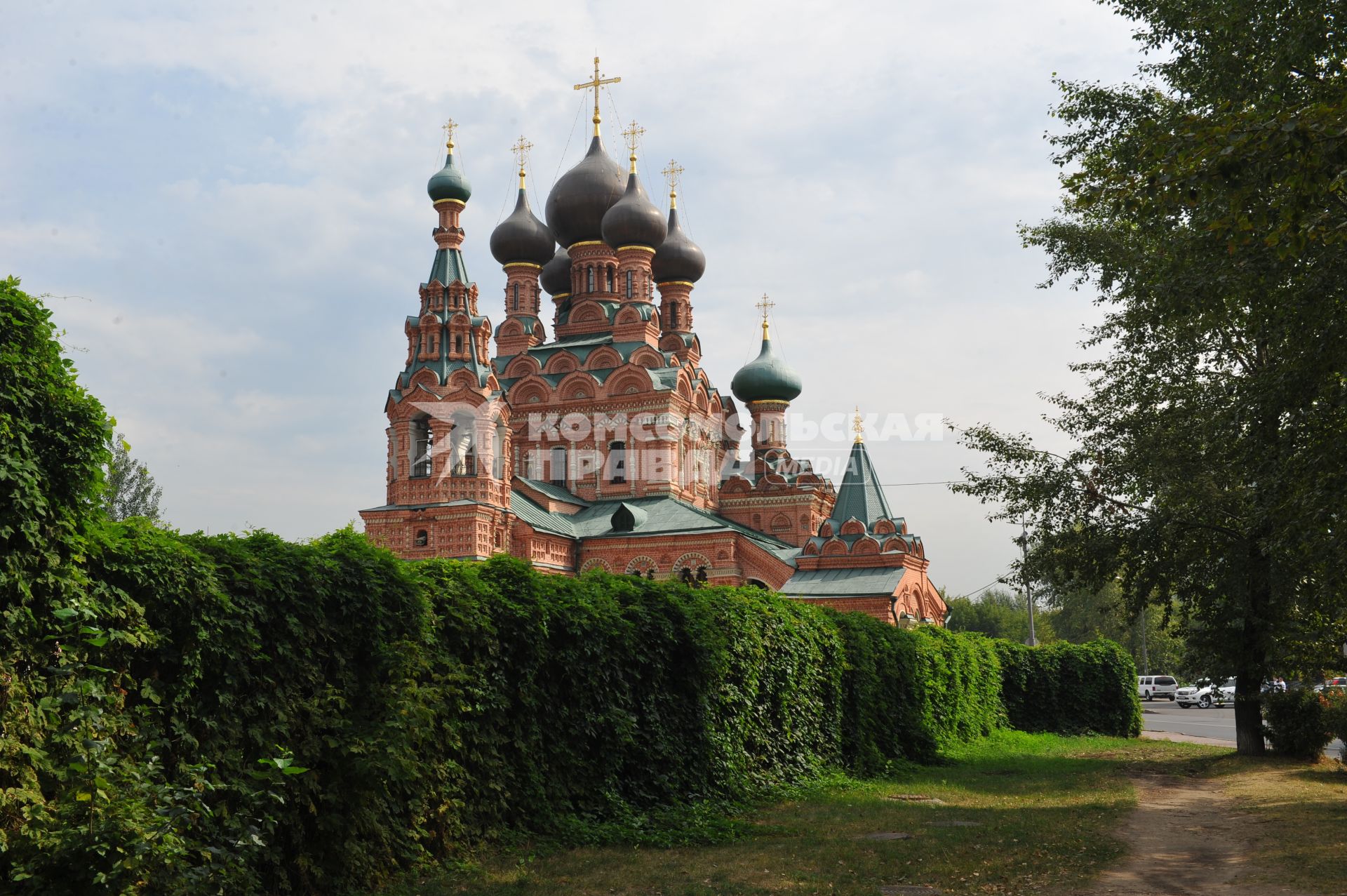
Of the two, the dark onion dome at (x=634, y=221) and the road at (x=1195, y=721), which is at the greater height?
the dark onion dome at (x=634, y=221)

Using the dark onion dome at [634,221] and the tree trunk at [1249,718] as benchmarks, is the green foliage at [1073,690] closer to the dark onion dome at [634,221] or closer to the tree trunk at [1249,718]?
the tree trunk at [1249,718]

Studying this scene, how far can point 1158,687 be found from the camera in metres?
54.8

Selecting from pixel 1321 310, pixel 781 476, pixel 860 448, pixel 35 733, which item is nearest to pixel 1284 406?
pixel 1321 310

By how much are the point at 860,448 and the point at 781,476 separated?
424 cm

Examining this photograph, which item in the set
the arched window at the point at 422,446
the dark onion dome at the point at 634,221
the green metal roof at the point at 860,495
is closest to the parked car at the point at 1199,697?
the green metal roof at the point at 860,495

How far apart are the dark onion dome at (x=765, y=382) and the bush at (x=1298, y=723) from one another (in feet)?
89.9

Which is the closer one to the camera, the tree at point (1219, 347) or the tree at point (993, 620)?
the tree at point (1219, 347)

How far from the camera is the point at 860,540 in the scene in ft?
115

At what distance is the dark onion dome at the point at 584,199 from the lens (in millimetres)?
41156

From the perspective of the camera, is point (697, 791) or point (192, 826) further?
point (697, 791)

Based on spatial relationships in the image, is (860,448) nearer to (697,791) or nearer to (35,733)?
(697,791)

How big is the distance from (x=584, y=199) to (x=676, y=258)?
484 cm

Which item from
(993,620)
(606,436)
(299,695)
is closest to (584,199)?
(606,436)

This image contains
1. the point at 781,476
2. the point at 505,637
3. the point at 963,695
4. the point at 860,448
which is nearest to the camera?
the point at 505,637
